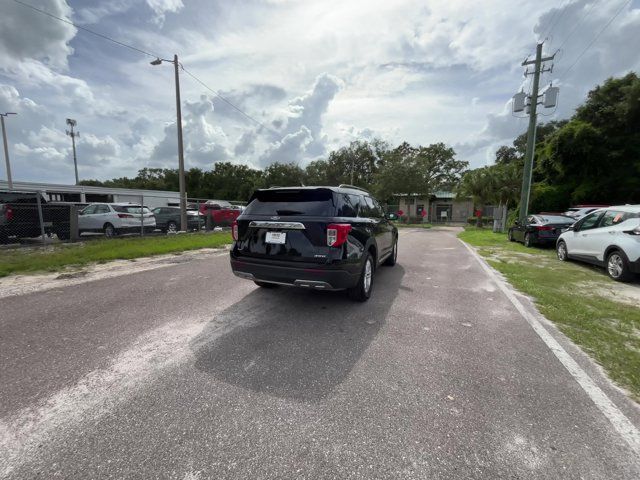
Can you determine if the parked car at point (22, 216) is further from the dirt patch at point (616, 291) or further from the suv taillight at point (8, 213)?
the dirt patch at point (616, 291)

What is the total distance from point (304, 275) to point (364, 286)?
121 centimetres

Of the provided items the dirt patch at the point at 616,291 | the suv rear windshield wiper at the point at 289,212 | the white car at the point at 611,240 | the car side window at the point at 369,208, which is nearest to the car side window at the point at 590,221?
the white car at the point at 611,240

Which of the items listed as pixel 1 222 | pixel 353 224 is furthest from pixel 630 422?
pixel 1 222

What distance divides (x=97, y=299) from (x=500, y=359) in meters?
5.82

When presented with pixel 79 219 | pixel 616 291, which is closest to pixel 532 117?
pixel 616 291

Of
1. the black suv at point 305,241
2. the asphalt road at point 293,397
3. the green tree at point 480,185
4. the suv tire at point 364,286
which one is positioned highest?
the green tree at point 480,185

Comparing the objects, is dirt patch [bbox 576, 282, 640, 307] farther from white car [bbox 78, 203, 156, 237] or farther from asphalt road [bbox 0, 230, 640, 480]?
white car [bbox 78, 203, 156, 237]

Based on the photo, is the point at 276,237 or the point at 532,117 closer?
the point at 276,237

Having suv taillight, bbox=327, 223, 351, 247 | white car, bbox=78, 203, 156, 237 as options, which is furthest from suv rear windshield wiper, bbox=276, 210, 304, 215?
white car, bbox=78, 203, 156, 237

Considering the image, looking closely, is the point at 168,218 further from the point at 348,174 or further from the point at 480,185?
the point at 348,174

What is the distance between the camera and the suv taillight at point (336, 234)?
13.3 feet

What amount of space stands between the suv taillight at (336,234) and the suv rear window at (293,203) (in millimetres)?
209

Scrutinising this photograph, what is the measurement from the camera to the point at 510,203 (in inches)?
1080

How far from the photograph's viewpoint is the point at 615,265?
6.61m
